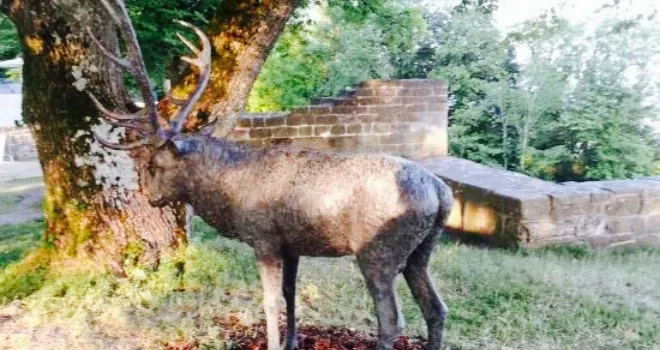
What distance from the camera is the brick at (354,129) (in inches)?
384

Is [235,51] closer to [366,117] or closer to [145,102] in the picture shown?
[145,102]

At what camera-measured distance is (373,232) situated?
2629 millimetres

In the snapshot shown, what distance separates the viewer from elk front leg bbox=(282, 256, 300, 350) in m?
3.09

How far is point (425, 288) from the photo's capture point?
116 inches

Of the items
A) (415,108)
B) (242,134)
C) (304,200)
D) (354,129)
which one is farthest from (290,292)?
(415,108)

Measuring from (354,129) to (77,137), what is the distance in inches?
234

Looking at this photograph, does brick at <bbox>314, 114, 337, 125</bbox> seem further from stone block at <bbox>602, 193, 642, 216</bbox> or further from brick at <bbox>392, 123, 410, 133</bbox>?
stone block at <bbox>602, 193, 642, 216</bbox>

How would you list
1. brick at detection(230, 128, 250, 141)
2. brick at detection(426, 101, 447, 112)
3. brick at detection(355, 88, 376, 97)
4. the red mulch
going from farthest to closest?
brick at detection(426, 101, 447, 112) → brick at detection(355, 88, 376, 97) → brick at detection(230, 128, 250, 141) → the red mulch

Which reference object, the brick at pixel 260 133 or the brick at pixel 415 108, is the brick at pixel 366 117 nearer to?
the brick at pixel 415 108

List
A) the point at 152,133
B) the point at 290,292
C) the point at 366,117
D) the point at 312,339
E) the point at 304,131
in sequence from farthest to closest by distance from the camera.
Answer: the point at 366,117, the point at 304,131, the point at 312,339, the point at 290,292, the point at 152,133

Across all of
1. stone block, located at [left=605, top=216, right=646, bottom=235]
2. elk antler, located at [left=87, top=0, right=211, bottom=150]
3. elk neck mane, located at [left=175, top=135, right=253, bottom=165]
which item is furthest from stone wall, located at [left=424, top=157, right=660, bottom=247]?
elk antler, located at [left=87, top=0, right=211, bottom=150]

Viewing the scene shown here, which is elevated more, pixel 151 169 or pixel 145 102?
pixel 145 102

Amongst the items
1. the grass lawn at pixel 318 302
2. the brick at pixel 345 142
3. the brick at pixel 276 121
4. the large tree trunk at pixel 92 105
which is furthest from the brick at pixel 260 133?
the large tree trunk at pixel 92 105

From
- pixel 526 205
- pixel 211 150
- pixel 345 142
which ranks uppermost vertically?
pixel 211 150
